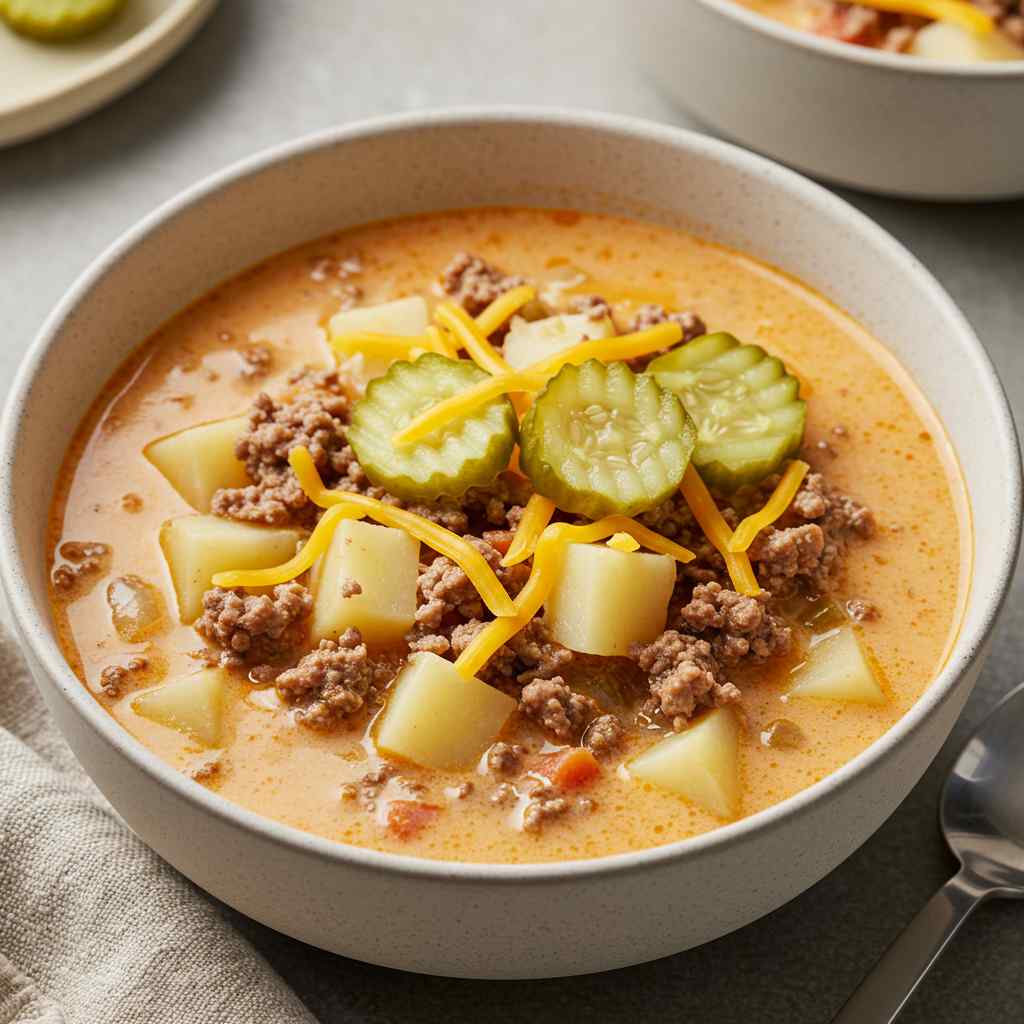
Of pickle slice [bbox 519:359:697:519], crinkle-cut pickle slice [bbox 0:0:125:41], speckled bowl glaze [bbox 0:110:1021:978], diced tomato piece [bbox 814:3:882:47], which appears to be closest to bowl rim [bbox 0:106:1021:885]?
speckled bowl glaze [bbox 0:110:1021:978]

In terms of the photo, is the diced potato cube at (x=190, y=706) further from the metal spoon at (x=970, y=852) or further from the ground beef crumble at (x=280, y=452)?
the metal spoon at (x=970, y=852)

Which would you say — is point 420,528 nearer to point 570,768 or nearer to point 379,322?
point 570,768

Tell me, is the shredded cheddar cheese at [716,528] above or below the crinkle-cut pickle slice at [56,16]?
below

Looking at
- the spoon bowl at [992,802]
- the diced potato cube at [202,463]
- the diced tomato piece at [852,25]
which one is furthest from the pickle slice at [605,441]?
the diced tomato piece at [852,25]

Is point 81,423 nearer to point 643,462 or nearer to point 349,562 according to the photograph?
point 349,562

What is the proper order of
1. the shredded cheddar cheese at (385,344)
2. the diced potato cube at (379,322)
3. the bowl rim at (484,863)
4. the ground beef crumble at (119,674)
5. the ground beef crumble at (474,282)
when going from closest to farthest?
1. the bowl rim at (484,863)
2. the ground beef crumble at (119,674)
3. the shredded cheddar cheese at (385,344)
4. the diced potato cube at (379,322)
5. the ground beef crumble at (474,282)

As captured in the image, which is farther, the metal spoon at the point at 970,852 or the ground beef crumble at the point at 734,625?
the ground beef crumble at the point at 734,625

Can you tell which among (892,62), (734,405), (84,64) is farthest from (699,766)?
(84,64)
